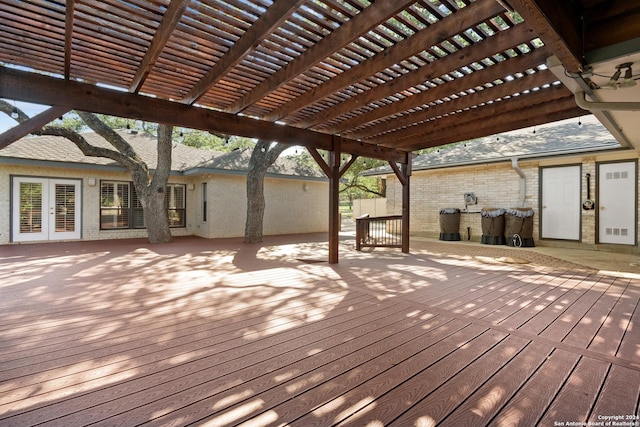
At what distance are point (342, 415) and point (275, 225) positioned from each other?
11306 millimetres

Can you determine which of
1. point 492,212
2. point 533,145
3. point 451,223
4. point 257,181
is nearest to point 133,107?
point 257,181

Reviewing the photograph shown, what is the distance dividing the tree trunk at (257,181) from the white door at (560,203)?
755 centimetres

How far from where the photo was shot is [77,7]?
2.56 meters

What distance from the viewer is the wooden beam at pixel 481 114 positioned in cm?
430

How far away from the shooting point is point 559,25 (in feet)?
7.86

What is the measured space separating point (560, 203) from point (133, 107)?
1011cm

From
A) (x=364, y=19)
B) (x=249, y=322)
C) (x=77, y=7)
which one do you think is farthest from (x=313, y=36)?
(x=249, y=322)

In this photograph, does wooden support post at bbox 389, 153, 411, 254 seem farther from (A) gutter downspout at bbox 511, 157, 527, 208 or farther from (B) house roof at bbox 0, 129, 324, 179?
(B) house roof at bbox 0, 129, 324, 179

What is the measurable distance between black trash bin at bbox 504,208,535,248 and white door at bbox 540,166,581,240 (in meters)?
0.59

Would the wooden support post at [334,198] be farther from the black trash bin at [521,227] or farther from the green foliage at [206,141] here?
the green foliage at [206,141]

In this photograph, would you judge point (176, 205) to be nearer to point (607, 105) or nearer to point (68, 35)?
point (68, 35)

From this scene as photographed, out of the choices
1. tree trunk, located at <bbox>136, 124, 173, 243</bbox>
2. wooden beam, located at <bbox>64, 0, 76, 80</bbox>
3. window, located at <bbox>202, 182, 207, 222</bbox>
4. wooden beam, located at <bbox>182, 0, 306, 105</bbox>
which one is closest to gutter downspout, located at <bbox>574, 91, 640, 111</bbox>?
wooden beam, located at <bbox>182, 0, 306, 105</bbox>

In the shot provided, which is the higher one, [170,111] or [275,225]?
[170,111]

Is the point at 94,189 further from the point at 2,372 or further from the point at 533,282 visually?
the point at 533,282
